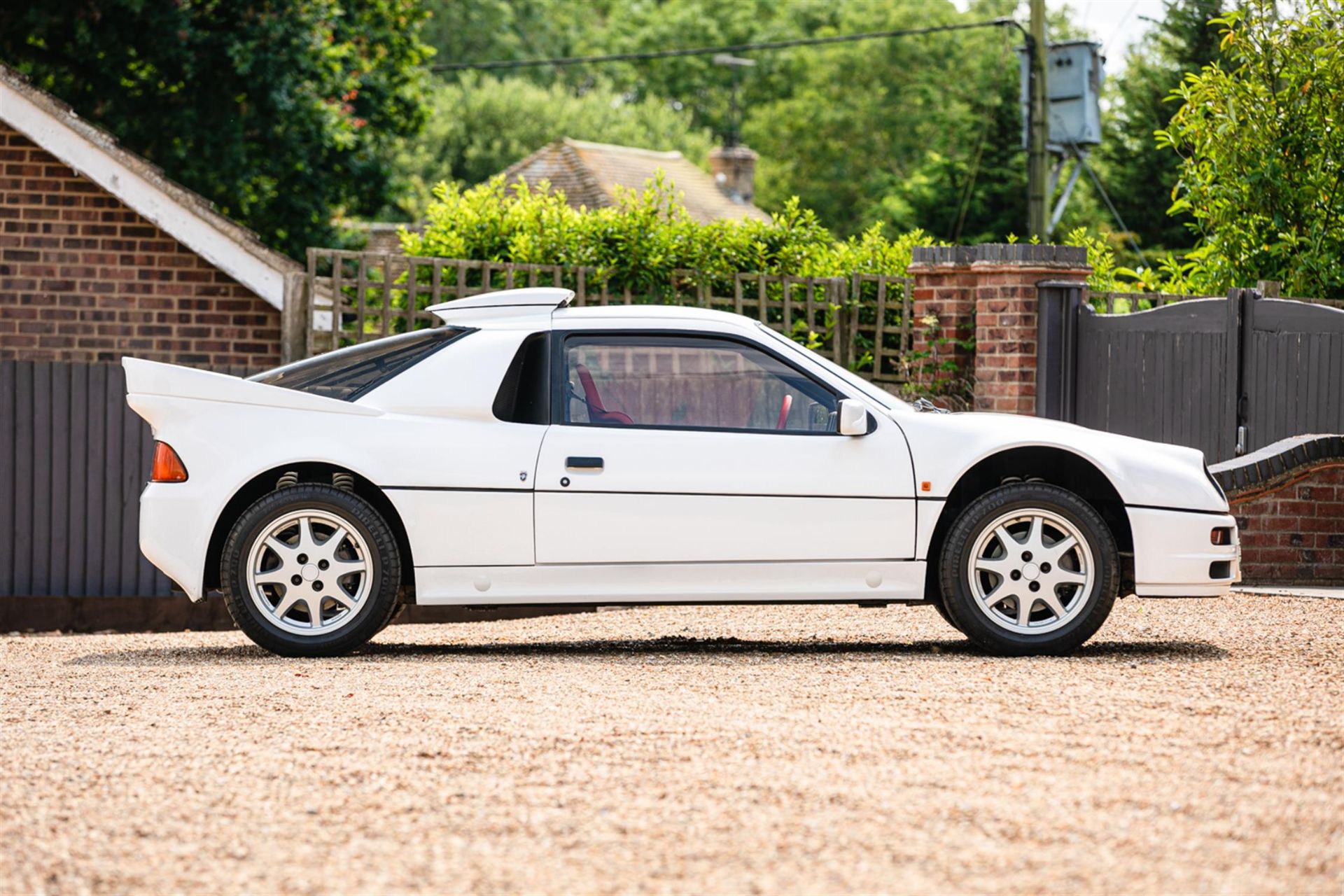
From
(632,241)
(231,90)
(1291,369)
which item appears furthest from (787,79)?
(1291,369)

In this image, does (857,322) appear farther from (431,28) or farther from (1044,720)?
(431,28)

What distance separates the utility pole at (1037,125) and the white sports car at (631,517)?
582 inches

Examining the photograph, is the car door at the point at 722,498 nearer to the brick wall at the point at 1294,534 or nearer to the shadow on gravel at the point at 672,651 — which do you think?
the shadow on gravel at the point at 672,651

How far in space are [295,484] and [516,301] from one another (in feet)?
4.15

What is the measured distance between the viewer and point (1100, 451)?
749 cm

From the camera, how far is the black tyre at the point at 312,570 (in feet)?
24.1

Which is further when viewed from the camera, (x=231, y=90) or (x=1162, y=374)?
(x=231, y=90)

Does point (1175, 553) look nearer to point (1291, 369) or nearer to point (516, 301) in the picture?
point (516, 301)

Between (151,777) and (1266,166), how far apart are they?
1000 cm

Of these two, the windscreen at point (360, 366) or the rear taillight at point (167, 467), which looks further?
the windscreen at point (360, 366)

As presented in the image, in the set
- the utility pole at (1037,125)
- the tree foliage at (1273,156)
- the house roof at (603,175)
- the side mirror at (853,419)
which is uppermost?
the house roof at (603,175)

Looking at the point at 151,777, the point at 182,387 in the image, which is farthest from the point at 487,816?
the point at 182,387

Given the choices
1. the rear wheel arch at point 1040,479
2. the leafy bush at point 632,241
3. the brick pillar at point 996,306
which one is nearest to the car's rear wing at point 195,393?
the rear wheel arch at point 1040,479

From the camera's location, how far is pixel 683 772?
4.83m
